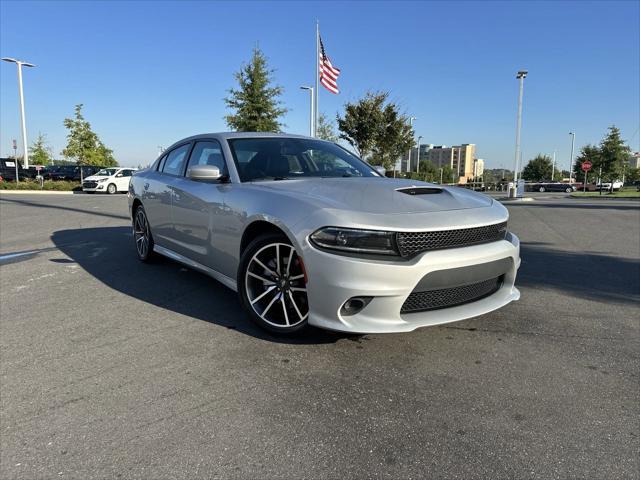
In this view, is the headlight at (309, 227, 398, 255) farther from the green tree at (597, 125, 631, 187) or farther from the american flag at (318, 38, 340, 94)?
the green tree at (597, 125, 631, 187)

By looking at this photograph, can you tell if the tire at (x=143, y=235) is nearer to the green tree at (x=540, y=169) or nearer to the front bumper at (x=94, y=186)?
the front bumper at (x=94, y=186)

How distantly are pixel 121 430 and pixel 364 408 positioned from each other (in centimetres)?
122

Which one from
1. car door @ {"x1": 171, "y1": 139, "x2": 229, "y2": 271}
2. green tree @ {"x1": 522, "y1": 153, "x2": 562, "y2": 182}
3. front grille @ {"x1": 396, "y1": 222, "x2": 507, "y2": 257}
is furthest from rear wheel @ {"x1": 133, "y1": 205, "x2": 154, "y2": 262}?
green tree @ {"x1": 522, "y1": 153, "x2": 562, "y2": 182}

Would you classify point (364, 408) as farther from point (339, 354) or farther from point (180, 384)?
point (180, 384)

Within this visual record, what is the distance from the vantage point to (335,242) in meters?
2.78

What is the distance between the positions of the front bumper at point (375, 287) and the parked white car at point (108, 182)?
24.2 metres

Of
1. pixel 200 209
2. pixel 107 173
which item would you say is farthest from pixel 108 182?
pixel 200 209

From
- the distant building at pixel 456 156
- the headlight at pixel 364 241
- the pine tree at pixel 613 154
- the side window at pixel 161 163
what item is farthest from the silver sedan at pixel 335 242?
the distant building at pixel 456 156

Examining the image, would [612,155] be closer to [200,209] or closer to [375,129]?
[375,129]

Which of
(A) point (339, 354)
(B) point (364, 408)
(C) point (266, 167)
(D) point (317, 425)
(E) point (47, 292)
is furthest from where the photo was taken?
(E) point (47, 292)

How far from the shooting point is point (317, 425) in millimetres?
2275

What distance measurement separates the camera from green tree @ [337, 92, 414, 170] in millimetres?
25453

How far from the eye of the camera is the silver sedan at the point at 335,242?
108 inches

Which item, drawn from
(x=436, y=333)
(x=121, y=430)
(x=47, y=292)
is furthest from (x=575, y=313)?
(x=47, y=292)
